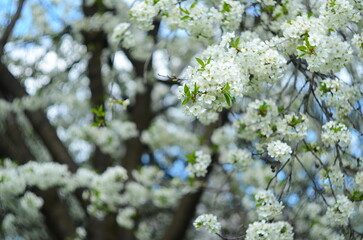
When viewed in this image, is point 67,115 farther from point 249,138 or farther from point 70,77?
point 249,138

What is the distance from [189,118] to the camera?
4.40 metres

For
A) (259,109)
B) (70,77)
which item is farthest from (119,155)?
(259,109)

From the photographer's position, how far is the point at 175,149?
6918 millimetres

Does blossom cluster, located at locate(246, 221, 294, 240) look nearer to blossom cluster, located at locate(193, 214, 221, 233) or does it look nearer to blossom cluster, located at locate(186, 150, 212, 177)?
blossom cluster, located at locate(193, 214, 221, 233)

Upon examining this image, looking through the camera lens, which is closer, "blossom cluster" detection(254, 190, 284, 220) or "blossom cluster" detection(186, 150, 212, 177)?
"blossom cluster" detection(254, 190, 284, 220)

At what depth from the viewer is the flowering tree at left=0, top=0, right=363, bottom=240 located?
8.32ft

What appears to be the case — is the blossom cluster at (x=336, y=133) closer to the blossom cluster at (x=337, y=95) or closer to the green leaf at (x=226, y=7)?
the blossom cluster at (x=337, y=95)

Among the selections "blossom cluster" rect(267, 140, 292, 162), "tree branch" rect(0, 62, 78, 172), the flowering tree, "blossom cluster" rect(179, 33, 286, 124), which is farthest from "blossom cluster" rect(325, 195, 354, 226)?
"tree branch" rect(0, 62, 78, 172)

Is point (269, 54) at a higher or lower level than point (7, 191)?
higher

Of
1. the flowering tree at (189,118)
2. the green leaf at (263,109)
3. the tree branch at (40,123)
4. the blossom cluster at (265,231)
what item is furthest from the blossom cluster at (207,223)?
the tree branch at (40,123)

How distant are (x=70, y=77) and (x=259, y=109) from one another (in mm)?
3441

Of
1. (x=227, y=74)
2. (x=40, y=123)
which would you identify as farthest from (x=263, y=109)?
(x=40, y=123)

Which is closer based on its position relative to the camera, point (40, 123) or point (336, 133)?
point (336, 133)

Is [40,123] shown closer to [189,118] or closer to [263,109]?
[189,118]
